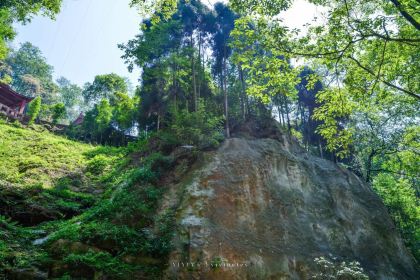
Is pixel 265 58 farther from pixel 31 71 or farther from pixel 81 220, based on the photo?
pixel 31 71

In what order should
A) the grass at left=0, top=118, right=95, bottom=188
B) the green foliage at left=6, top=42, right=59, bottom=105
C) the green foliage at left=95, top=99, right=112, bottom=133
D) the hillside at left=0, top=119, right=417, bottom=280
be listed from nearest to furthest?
the hillside at left=0, top=119, right=417, bottom=280 → the grass at left=0, top=118, right=95, bottom=188 → the green foliage at left=95, top=99, right=112, bottom=133 → the green foliage at left=6, top=42, right=59, bottom=105

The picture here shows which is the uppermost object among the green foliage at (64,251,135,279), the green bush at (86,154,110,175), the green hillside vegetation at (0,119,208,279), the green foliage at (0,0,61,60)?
the green foliage at (0,0,61,60)

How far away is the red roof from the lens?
29.3m

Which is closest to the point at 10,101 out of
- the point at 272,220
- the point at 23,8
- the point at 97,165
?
the point at 97,165

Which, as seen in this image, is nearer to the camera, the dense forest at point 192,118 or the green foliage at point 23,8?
the dense forest at point 192,118

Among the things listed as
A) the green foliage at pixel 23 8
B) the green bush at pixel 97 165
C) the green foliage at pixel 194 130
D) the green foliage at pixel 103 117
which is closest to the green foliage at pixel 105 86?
the green foliage at pixel 103 117

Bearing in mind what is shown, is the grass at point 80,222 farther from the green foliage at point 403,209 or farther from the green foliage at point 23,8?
the green foliage at point 403,209

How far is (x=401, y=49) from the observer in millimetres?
8062

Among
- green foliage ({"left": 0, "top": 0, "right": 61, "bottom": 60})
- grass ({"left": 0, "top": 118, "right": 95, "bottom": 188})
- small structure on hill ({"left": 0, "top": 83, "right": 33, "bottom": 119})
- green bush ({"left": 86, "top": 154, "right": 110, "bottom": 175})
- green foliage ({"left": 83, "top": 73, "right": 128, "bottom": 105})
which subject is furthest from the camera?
green foliage ({"left": 83, "top": 73, "right": 128, "bottom": 105})

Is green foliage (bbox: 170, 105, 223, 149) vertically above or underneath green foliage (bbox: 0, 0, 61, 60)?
underneath

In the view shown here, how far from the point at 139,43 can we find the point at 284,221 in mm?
15717

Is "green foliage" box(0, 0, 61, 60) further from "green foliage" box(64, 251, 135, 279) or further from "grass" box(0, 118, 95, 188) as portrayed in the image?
"green foliage" box(64, 251, 135, 279)

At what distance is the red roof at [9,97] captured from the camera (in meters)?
29.3

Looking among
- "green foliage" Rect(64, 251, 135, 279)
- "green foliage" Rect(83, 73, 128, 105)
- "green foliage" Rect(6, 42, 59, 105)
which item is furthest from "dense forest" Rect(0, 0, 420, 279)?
"green foliage" Rect(6, 42, 59, 105)
